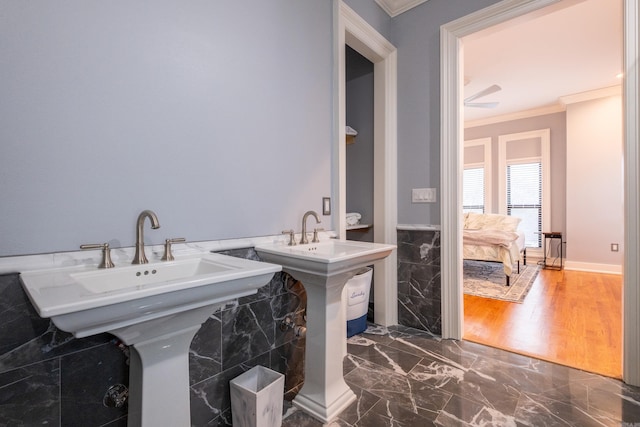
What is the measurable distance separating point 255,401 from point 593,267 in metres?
5.62

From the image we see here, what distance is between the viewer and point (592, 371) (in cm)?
175

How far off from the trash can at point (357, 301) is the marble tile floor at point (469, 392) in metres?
0.21

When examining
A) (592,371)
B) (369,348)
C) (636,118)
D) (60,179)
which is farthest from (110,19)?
(592,371)

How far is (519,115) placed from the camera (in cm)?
547

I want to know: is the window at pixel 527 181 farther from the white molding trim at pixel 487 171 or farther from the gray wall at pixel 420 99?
the gray wall at pixel 420 99

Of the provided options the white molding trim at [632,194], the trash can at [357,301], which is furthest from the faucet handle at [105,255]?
the white molding trim at [632,194]

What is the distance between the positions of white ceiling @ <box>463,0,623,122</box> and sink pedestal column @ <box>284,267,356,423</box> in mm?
2207

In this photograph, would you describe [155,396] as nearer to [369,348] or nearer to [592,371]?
[369,348]

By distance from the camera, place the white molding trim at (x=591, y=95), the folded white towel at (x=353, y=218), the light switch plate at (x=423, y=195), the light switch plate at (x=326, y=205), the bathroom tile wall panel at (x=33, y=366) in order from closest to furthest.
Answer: the bathroom tile wall panel at (x=33, y=366) < the light switch plate at (x=326, y=205) < the light switch plate at (x=423, y=195) < the folded white towel at (x=353, y=218) < the white molding trim at (x=591, y=95)

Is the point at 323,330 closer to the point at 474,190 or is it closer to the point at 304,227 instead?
the point at 304,227

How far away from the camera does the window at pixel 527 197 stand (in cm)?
532

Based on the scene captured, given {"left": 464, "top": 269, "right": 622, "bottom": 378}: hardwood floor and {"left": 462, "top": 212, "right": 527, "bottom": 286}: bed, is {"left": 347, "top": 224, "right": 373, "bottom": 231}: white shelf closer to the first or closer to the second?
{"left": 464, "top": 269, "right": 622, "bottom": 378}: hardwood floor

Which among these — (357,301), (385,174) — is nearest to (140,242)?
(357,301)

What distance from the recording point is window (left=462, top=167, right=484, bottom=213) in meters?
5.96
